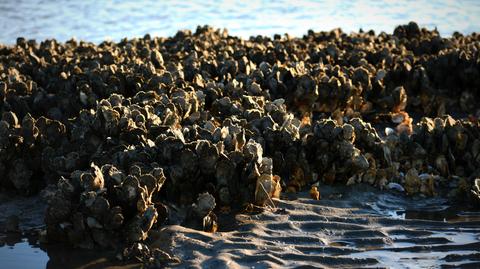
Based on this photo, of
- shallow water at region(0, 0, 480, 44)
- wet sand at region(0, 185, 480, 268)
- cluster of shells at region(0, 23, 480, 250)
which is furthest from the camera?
shallow water at region(0, 0, 480, 44)

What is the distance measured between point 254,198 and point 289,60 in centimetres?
336

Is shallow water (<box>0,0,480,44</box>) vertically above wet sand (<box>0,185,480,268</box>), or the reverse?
shallow water (<box>0,0,480,44</box>)

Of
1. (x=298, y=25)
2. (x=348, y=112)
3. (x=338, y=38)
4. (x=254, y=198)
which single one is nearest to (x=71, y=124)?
(x=254, y=198)

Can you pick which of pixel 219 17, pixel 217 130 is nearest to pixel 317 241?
pixel 217 130

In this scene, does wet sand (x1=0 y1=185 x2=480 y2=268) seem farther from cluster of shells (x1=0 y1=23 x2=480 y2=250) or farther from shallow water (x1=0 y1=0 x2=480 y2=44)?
shallow water (x1=0 y1=0 x2=480 y2=44)

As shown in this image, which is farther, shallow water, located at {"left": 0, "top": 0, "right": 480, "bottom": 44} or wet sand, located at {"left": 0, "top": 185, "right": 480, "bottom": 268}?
shallow water, located at {"left": 0, "top": 0, "right": 480, "bottom": 44}

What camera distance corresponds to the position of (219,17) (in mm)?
14359

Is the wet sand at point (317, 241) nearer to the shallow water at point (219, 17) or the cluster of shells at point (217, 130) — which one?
the cluster of shells at point (217, 130)

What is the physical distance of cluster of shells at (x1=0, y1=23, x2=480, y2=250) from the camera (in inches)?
177

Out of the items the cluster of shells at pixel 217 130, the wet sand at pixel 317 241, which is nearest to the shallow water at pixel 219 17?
the cluster of shells at pixel 217 130

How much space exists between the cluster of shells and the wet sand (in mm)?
157

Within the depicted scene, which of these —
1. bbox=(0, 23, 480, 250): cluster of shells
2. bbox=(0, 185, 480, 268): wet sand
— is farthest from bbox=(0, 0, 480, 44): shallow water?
bbox=(0, 185, 480, 268): wet sand

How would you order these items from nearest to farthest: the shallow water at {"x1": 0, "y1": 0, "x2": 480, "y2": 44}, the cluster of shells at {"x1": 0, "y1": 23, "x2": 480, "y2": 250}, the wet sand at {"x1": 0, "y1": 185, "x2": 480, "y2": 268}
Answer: the wet sand at {"x1": 0, "y1": 185, "x2": 480, "y2": 268}
the cluster of shells at {"x1": 0, "y1": 23, "x2": 480, "y2": 250}
the shallow water at {"x1": 0, "y1": 0, "x2": 480, "y2": 44}

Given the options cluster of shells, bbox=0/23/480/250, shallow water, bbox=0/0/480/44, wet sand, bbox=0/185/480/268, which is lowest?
wet sand, bbox=0/185/480/268
